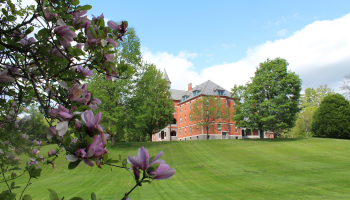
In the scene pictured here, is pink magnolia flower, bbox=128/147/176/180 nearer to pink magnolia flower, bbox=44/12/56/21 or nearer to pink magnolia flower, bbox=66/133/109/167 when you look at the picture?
pink magnolia flower, bbox=66/133/109/167

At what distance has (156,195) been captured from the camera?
26.1ft

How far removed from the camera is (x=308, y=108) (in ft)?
150

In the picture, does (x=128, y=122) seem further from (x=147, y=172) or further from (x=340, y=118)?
(x=340, y=118)

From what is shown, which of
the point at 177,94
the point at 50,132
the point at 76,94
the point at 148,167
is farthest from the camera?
the point at 177,94

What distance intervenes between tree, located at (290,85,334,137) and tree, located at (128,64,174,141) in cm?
2719

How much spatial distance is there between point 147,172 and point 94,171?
16374 millimetres

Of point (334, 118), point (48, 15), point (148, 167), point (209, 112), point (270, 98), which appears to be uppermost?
point (270, 98)

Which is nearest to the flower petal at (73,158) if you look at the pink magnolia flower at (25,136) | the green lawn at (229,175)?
the pink magnolia flower at (25,136)

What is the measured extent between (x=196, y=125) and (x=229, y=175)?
26.2 m

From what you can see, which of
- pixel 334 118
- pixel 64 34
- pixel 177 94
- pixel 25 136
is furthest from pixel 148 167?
pixel 177 94

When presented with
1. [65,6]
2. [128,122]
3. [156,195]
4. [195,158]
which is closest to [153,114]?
[128,122]

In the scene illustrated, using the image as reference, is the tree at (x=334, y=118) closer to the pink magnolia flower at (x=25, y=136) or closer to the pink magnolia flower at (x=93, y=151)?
the pink magnolia flower at (x=25, y=136)

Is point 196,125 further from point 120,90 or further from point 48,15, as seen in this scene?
point 48,15

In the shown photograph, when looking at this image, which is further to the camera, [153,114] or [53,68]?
[153,114]
